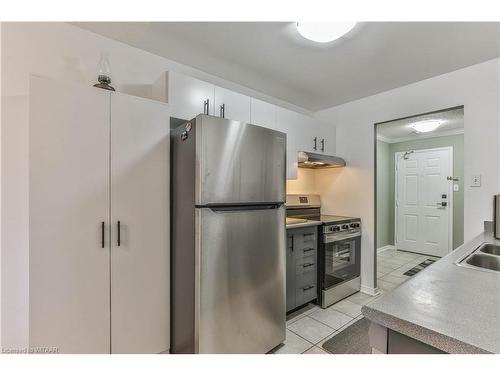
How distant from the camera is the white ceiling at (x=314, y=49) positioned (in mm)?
1633

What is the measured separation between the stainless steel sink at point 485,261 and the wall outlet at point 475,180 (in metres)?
1.18

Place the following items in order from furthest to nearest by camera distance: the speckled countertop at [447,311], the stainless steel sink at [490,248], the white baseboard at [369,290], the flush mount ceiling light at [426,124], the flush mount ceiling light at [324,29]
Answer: the flush mount ceiling light at [426,124], the white baseboard at [369,290], the stainless steel sink at [490,248], the flush mount ceiling light at [324,29], the speckled countertop at [447,311]

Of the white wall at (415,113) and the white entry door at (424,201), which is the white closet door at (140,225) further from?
the white entry door at (424,201)

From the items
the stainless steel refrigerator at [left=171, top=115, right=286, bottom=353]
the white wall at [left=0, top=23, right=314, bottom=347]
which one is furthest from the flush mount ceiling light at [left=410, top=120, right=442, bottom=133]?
the white wall at [left=0, top=23, right=314, bottom=347]

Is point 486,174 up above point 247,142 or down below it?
below

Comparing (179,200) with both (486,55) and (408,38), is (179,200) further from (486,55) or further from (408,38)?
(486,55)

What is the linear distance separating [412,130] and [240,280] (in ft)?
14.0

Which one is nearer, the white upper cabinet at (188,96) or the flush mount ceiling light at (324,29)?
the flush mount ceiling light at (324,29)

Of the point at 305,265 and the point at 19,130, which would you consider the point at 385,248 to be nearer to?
the point at 305,265

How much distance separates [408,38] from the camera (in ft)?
5.64

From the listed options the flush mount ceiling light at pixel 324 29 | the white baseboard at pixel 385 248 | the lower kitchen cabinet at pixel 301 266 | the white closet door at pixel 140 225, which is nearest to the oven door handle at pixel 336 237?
the lower kitchen cabinet at pixel 301 266

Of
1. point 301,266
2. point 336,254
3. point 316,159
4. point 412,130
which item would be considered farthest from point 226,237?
point 412,130

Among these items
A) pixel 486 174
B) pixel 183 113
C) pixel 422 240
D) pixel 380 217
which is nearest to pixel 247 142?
pixel 183 113
